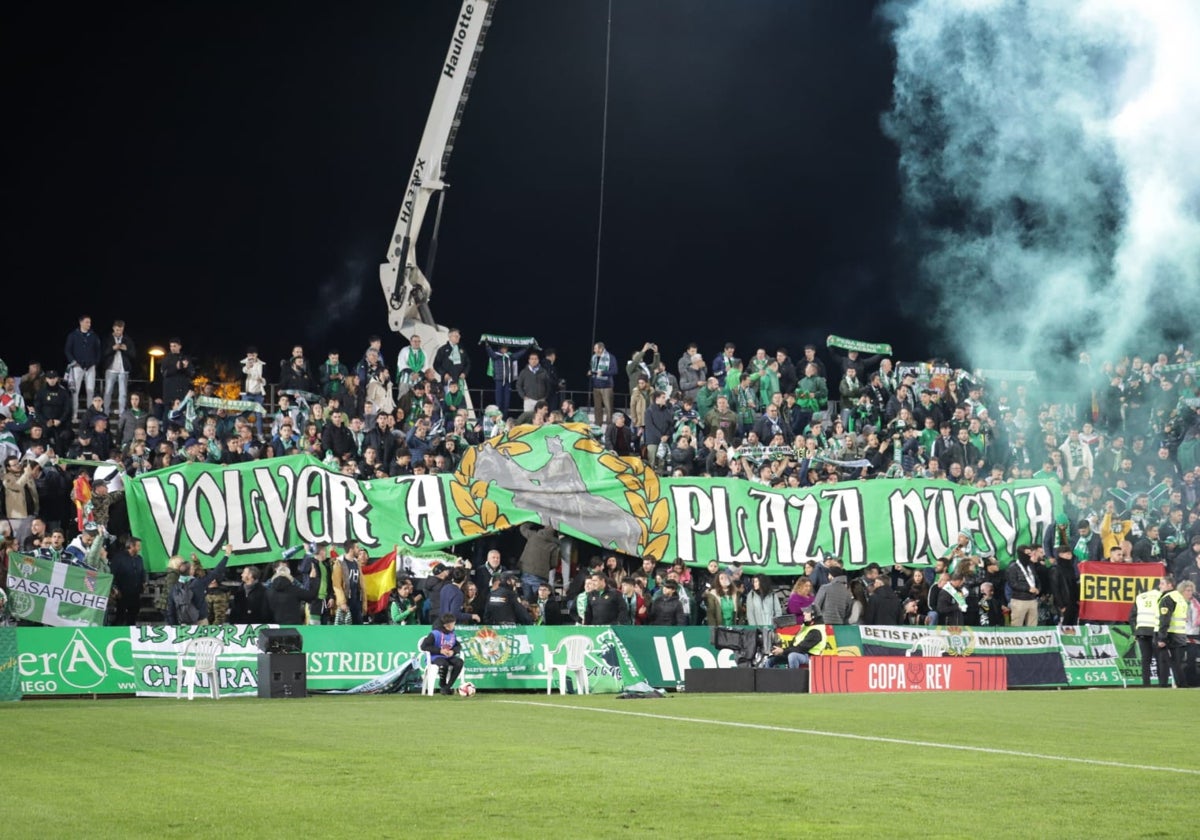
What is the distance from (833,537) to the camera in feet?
99.6

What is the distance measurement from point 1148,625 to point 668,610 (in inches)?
336

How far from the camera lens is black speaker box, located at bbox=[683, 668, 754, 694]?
2492cm

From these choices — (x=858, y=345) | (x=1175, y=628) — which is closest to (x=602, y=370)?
(x=858, y=345)

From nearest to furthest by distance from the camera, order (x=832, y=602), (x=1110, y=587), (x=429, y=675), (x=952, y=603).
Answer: (x=429, y=675) < (x=832, y=602) < (x=952, y=603) < (x=1110, y=587)

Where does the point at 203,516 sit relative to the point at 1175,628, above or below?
above

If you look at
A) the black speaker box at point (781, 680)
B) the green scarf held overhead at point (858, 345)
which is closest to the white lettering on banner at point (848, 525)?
the black speaker box at point (781, 680)

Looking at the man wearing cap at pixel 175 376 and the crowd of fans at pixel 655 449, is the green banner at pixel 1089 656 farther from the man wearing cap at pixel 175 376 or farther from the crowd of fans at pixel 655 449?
the man wearing cap at pixel 175 376

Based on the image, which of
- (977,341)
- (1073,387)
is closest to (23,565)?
(1073,387)

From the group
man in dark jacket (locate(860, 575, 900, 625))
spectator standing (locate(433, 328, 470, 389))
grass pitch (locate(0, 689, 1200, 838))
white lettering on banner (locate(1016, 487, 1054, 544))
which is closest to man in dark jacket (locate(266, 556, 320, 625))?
grass pitch (locate(0, 689, 1200, 838))

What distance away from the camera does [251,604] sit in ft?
81.7

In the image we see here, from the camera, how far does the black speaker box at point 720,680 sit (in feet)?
81.8

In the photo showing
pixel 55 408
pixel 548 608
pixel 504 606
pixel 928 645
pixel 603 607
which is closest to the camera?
pixel 504 606

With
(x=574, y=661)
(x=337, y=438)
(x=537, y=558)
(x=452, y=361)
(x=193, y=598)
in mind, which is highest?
(x=452, y=361)

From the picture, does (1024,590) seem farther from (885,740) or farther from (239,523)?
(885,740)
